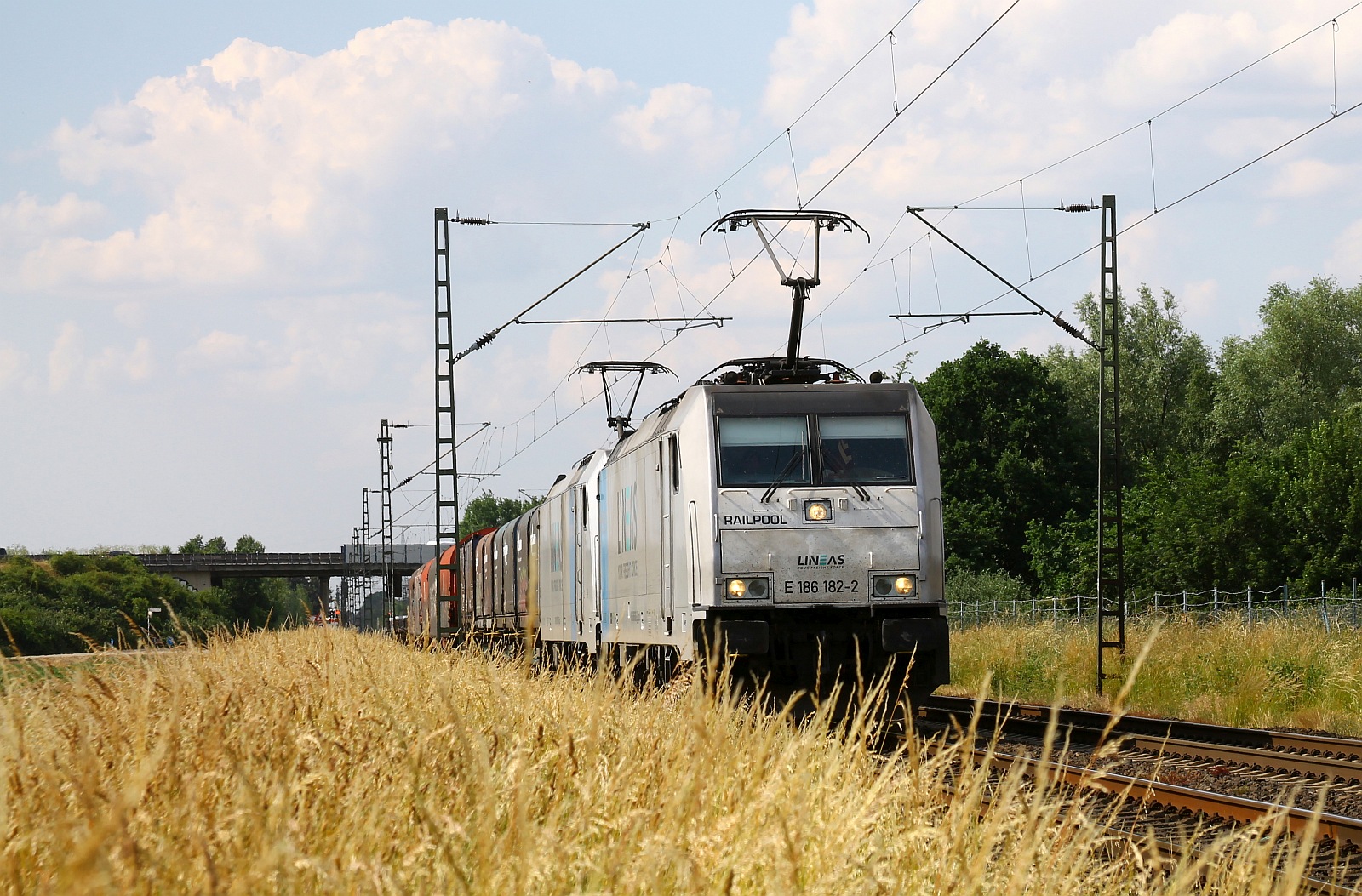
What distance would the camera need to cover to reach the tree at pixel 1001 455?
5797 centimetres

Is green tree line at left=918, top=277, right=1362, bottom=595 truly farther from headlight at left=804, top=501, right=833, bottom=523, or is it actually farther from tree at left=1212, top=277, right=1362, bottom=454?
headlight at left=804, top=501, right=833, bottom=523

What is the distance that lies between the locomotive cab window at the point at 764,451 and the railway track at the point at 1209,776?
3.07 m

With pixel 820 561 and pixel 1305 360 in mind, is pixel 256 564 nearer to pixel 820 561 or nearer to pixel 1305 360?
pixel 1305 360

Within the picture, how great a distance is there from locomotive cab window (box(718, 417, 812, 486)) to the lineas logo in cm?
75

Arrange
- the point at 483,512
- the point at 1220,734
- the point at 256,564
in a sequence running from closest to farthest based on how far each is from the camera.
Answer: the point at 1220,734, the point at 256,564, the point at 483,512

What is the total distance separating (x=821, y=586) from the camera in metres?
13.2

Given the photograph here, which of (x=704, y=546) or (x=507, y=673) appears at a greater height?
(x=704, y=546)

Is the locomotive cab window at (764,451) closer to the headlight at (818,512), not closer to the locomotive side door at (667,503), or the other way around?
the headlight at (818,512)

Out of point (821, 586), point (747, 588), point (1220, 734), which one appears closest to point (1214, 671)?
point (1220, 734)

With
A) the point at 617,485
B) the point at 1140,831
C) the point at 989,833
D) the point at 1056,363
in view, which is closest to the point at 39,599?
the point at 1056,363

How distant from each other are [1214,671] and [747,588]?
9371 mm

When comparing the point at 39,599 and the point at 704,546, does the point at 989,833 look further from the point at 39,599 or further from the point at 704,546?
the point at 39,599

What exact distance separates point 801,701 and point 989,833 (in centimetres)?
1096

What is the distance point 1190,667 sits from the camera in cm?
2012
